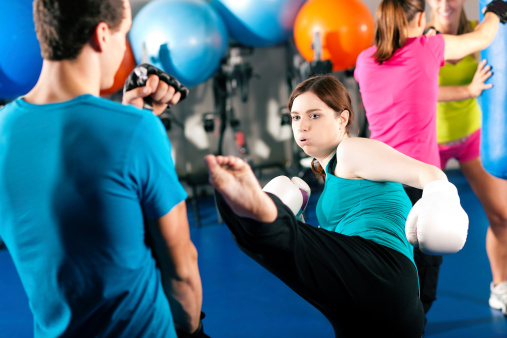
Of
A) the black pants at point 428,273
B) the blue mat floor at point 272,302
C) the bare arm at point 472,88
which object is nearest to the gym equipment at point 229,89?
the blue mat floor at point 272,302

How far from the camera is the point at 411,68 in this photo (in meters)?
1.93

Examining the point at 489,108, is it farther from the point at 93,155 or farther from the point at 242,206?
the point at 93,155

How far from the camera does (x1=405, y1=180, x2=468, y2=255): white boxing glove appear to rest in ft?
3.75

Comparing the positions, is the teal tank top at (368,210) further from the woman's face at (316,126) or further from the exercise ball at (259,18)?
the exercise ball at (259,18)

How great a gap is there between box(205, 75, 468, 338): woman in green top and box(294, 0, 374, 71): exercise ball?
96.3 inches

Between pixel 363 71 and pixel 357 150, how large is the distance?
0.79m

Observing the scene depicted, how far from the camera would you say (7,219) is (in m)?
0.96

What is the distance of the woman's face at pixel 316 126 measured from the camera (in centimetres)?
153

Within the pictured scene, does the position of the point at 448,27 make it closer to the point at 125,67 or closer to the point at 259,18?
the point at 259,18

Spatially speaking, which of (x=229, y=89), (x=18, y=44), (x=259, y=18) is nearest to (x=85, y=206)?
(x=18, y=44)

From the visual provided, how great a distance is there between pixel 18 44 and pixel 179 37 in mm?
1076

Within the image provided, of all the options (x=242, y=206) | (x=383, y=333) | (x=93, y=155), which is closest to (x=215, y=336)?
(x=383, y=333)

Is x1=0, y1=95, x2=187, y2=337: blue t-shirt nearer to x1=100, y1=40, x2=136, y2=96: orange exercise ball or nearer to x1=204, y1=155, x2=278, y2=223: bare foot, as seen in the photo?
x1=204, y1=155, x2=278, y2=223: bare foot

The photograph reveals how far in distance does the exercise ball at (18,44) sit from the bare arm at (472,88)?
8.09 feet
